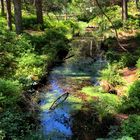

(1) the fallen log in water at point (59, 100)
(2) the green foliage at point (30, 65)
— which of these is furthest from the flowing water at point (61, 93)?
(2) the green foliage at point (30, 65)

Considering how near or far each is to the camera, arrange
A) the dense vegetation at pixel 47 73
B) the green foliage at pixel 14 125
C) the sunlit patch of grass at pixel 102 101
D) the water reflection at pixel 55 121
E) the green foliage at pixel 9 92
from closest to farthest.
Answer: the green foliage at pixel 14 125, the dense vegetation at pixel 47 73, the water reflection at pixel 55 121, the green foliage at pixel 9 92, the sunlit patch of grass at pixel 102 101

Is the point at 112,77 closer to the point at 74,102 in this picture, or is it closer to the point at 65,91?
the point at 65,91

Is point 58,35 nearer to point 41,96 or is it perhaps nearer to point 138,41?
point 138,41

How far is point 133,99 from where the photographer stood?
44.2 feet

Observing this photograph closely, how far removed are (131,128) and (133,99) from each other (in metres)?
2.96

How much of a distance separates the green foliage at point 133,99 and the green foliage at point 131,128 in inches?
75.2

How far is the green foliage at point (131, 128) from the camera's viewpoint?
10.5m

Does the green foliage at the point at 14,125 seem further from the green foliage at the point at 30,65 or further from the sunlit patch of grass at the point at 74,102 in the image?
the green foliage at the point at 30,65

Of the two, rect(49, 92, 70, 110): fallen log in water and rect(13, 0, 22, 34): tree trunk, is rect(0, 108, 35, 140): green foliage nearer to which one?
rect(49, 92, 70, 110): fallen log in water

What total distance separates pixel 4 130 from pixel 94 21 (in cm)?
2988

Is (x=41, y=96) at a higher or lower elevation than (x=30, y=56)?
lower

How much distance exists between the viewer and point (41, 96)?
15.3 meters

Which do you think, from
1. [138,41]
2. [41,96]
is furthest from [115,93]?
[138,41]

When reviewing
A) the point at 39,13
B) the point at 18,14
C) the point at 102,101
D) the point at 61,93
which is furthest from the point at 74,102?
the point at 39,13
